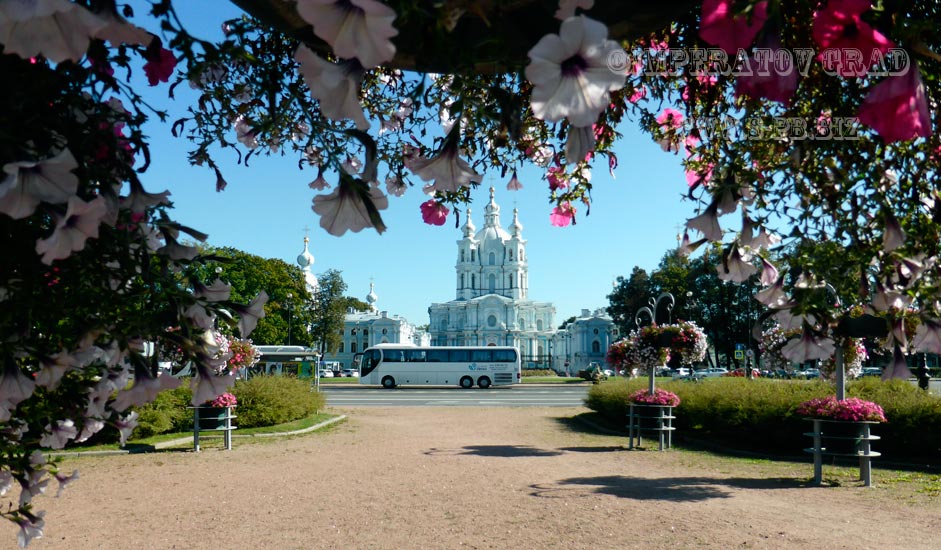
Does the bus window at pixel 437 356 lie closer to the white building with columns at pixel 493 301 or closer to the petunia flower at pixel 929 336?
the petunia flower at pixel 929 336

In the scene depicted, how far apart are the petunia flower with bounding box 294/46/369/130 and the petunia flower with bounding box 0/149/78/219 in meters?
0.44

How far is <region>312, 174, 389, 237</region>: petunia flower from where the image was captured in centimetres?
124

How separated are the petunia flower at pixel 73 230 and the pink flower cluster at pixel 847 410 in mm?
11292

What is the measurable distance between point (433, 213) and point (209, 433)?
51.4 feet

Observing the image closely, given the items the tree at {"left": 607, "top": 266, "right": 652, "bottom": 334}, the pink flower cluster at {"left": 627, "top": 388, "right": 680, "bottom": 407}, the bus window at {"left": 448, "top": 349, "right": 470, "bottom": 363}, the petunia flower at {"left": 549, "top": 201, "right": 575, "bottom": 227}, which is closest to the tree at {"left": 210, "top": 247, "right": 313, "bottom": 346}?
the bus window at {"left": 448, "top": 349, "right": 470, "bottom": 363}

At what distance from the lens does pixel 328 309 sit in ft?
216

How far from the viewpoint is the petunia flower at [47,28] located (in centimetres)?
90

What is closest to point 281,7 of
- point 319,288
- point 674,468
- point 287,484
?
point 287,484

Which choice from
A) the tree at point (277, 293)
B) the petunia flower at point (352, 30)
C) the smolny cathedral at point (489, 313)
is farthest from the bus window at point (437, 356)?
the smolny cathedral at point (489, 313)

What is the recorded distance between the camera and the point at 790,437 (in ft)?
44.2

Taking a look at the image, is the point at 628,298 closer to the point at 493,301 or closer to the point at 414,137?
the point at 493,301

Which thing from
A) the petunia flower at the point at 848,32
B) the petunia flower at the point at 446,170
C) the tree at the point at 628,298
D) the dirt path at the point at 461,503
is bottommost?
the dirt path at the point at 461,503

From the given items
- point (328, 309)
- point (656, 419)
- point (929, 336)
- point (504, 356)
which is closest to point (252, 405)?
point (656, 419)

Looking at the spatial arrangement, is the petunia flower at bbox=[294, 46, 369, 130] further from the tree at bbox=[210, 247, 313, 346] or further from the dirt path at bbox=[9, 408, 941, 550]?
the tree at bbox=[210, 247, 313, 346]
